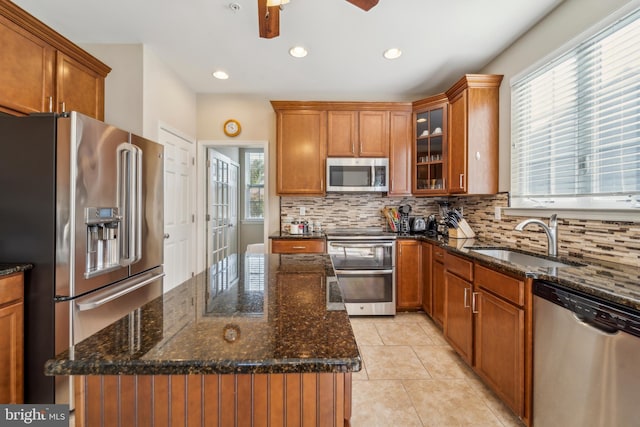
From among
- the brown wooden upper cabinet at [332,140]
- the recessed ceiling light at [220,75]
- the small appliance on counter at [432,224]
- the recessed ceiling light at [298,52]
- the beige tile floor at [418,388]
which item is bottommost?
the beige tile floor at [418,388]

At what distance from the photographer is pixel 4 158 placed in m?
1.72

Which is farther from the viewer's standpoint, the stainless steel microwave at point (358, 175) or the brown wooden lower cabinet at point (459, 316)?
the stainless steel microwave at point (358, 175)

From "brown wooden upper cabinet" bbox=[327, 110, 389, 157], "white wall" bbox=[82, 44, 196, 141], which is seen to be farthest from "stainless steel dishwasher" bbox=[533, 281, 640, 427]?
"white wall" bbox=[82, 44, 196, 141]

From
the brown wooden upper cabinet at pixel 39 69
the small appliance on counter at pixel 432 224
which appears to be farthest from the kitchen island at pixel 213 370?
the small appliance on counter at pixel 432 224

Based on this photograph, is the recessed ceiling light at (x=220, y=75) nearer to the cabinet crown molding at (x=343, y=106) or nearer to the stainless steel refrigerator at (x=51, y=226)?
the cabinet crown molding at (x=343, y=106)

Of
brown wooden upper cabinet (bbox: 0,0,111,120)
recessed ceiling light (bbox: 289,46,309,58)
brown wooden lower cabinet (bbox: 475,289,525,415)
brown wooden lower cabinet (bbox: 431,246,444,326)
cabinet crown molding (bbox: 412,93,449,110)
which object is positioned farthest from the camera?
cabinet crown molding (bbox: 412,93,449,110)

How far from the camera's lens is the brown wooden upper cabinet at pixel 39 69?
1.88 meters

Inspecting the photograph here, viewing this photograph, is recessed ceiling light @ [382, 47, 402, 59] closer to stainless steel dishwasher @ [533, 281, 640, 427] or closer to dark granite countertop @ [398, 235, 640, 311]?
dark granite countertop @ [398, 235, 640, 311]

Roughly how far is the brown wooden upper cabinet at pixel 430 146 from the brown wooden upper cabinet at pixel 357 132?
0.37 metres

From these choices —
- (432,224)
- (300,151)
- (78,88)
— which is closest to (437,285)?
(432,224)

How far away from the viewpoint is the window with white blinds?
1.68 m

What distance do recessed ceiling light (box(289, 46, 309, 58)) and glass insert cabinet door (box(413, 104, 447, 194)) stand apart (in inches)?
57.9

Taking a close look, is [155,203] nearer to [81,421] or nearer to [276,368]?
[81,421]

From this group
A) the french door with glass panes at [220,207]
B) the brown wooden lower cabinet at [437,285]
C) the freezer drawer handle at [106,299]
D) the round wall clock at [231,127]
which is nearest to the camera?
the freezer drawer handle at [106,299]
